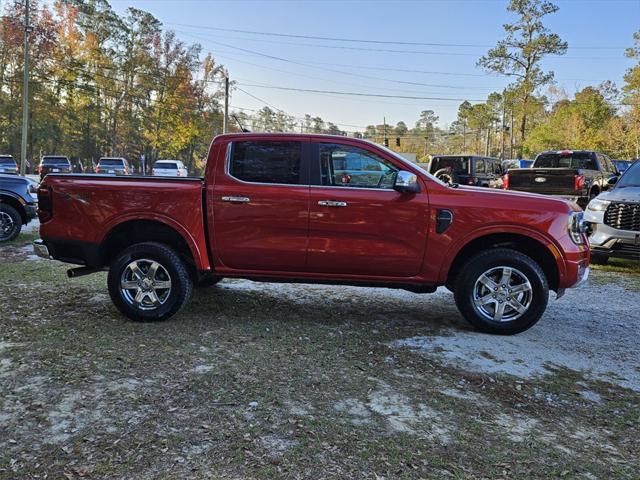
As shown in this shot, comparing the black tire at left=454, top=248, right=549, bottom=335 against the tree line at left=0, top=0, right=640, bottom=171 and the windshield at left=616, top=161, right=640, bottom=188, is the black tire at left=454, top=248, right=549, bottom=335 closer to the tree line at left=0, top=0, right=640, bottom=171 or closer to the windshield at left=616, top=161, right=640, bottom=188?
the windshield at left=616, top=161, right=640, bottom=188

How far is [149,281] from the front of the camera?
16.1 ft

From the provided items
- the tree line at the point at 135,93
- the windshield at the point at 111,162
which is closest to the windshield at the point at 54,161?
the windshield at the point at 111,162

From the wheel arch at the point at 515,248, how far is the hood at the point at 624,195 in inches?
136

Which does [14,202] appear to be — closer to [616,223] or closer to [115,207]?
[115,207]

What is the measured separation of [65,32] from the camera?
137 feet

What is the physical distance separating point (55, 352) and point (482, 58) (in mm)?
44793

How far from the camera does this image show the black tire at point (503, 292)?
15.3 feet

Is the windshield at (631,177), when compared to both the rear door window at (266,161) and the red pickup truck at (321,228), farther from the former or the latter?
the rear door window at (266,161)

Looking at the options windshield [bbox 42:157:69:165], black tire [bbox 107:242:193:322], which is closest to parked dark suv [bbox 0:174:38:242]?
black tire [bbox 107:242:193:322]

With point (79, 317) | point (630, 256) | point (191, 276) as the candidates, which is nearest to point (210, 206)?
point (191, 276)

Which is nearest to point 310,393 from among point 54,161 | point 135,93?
point 54,161

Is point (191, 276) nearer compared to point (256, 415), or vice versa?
point (256, 415)

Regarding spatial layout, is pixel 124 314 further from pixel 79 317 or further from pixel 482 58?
pixel 482 58

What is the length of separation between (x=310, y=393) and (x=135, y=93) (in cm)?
4760
